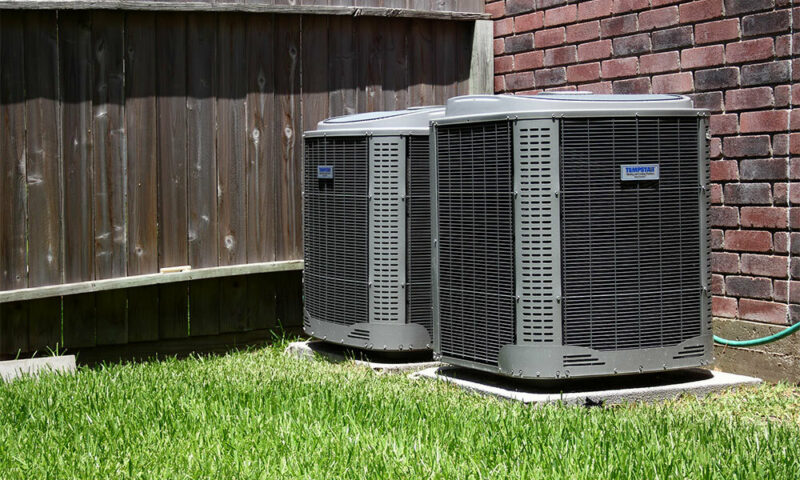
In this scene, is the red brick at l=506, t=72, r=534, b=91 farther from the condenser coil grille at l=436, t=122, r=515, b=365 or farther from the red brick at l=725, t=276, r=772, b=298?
the red brick at l=725, t=276, r=772, b=298

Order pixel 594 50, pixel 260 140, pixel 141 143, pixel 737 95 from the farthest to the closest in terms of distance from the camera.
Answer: pixel 260 140
pixel 594 50
pixel 141 143
pixel 737 95

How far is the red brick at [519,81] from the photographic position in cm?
748

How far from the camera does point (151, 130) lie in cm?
662

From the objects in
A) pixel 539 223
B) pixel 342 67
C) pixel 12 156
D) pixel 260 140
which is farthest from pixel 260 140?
pixel 539 223

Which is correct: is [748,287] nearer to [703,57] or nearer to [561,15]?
[703,57]

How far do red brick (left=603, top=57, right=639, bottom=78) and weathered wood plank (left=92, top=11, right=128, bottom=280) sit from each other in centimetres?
308

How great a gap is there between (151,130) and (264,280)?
4.42 feet

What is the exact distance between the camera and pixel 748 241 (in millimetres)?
5922

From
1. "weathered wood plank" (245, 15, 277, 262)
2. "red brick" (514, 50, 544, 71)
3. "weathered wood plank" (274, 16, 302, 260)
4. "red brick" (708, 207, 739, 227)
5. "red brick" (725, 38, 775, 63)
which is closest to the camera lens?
"red brick" (725, 38, 775, 63)

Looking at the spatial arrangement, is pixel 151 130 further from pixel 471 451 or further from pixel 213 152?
pixel 471 451

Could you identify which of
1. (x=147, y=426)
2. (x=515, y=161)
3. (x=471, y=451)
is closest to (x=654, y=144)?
(x=515, y=161)

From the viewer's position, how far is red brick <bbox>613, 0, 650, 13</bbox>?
6.52m

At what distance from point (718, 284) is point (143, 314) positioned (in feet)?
11.8

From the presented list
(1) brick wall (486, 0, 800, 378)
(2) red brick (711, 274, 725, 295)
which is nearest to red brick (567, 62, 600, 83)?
(1) brick wall (486, 0, 800, 378)
